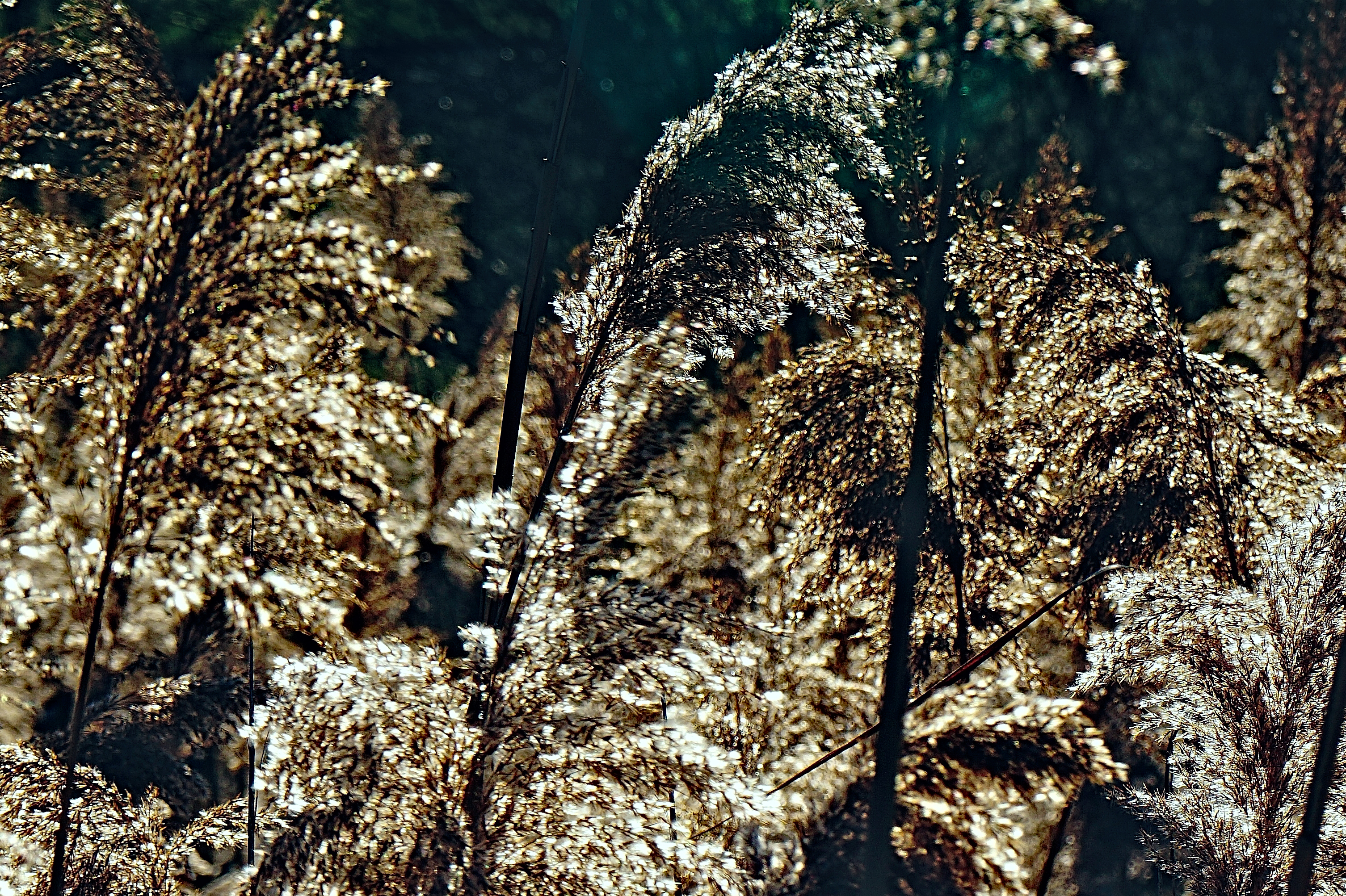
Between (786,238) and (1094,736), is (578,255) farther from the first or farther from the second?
(1094,736)

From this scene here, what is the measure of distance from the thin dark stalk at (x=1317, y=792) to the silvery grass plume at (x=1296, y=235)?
1.14m

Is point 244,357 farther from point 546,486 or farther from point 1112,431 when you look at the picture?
point 1112,431

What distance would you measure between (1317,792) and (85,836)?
2602 mm

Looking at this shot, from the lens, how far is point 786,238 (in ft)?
6.24

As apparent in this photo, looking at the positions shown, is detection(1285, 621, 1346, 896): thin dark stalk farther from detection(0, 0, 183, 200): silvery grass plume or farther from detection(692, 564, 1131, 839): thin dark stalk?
detection(0, 0, 183, 200): silvery grass plume

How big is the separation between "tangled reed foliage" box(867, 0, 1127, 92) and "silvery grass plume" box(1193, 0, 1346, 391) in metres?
0.83

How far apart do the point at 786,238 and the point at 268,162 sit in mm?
955

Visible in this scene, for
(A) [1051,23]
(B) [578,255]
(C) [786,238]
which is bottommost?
(C) [786,238]

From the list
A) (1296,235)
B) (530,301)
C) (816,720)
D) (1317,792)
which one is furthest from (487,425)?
(1296,235)

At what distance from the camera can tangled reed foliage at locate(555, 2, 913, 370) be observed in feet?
5.68

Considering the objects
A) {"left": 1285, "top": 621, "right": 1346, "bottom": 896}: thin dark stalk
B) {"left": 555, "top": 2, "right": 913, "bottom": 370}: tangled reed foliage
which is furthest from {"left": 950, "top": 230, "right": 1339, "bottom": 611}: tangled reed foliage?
{"left": 555, "top": 2, "right": 913, "bottom": 370}: tangled reed foliage

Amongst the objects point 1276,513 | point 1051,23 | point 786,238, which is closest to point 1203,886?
point 1276,513

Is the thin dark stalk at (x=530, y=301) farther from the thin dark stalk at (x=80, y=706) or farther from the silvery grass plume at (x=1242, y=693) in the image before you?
the silvery grass plume at (x=1242, y=693)

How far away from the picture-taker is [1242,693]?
234 centimetres
